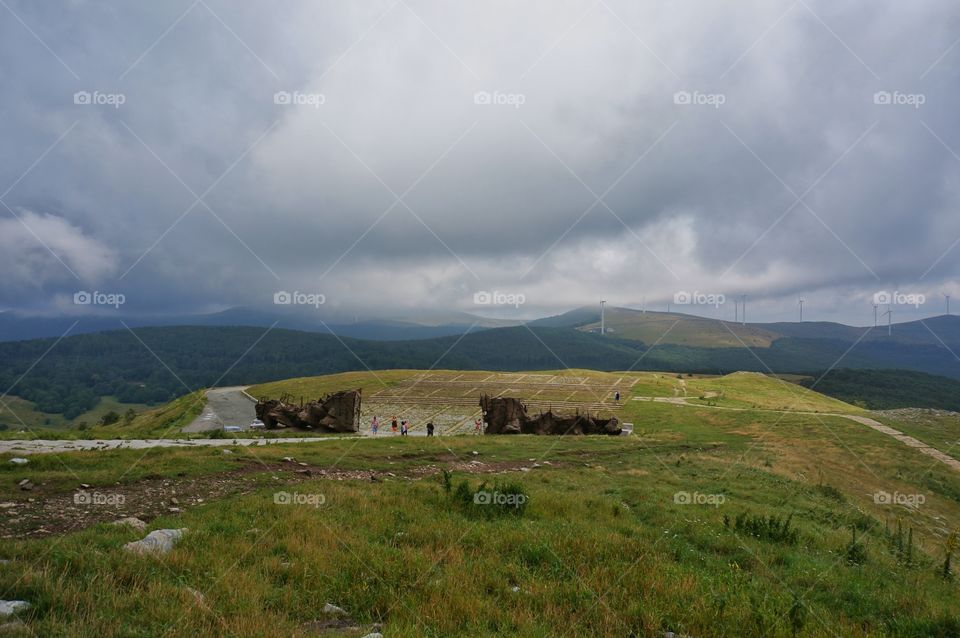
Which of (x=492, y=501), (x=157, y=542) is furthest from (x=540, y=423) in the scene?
(x=157, y=542)

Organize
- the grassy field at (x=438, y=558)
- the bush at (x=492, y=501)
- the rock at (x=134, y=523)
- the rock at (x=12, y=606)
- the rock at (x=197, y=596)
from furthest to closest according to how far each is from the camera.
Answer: the bush at (x=492, y=501) → the rock at (x=134, y=523) → the grassy field at (x=438, y=558) → the rock at (x=197, y=596) → the rock at (x=12, y=606)

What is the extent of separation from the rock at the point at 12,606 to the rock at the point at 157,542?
1.92m

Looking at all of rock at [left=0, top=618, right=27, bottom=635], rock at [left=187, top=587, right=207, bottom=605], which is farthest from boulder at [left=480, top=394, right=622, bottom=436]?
rock at [left=0, top=618, right=27, bottom=635]

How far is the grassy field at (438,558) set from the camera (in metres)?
6.44

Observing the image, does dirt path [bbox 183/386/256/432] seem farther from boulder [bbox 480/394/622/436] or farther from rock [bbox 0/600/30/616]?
rock [bbox 0/600/30/616]

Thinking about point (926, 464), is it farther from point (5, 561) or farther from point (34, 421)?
point (34, 421)

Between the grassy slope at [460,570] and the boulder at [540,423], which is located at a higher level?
the grassy slope at [460,570]

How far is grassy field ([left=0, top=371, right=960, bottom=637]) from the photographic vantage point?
21.1ft

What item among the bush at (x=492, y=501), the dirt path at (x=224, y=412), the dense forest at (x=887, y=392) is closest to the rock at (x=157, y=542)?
the bush at (x=492, y=501)

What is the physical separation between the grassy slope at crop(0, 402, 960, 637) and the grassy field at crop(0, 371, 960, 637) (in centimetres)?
4

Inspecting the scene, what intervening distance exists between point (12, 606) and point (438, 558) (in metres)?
5.80

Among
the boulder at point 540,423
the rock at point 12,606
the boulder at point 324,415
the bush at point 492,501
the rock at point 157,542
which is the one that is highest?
the rock at point 12,606

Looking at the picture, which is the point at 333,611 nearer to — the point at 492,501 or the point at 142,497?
the point at 492,501

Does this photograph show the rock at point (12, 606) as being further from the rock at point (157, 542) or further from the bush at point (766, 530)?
the bush at point (766, 530)
